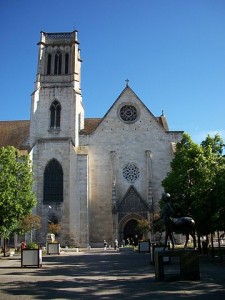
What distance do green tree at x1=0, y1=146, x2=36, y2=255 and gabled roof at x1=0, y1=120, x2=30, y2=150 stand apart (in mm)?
15716

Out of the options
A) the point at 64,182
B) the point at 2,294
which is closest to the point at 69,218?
the point at 64,182

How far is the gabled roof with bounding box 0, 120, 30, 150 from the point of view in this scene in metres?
45.1

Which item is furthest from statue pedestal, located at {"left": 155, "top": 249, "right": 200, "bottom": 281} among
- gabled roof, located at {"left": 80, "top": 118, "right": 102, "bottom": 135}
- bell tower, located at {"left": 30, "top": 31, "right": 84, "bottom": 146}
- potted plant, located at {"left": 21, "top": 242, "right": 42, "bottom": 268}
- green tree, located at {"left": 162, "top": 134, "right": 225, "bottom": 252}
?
gabled roof, located at {"left": 80, "top": 118, "right": 102, "bottom": 135}

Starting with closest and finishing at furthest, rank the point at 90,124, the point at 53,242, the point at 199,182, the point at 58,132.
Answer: the point at 199,182 → the point at 53,242 → the point at 58,132 → the point at 90,124

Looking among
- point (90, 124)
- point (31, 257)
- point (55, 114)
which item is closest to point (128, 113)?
point (90, 124)

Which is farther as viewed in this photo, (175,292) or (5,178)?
(5,178)

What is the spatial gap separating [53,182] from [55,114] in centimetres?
843

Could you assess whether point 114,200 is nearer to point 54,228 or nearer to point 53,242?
point 54,228

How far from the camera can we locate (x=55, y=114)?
138 ft

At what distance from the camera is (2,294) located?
917cm

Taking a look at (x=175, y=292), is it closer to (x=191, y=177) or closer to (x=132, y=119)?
(x=191, y=177)

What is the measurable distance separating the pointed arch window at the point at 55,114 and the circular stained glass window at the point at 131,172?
31.8 feet

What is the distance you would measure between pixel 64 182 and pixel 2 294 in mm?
29902

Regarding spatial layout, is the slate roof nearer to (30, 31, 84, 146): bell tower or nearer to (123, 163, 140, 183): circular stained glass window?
(30, 31, 84, 146): bell tower
